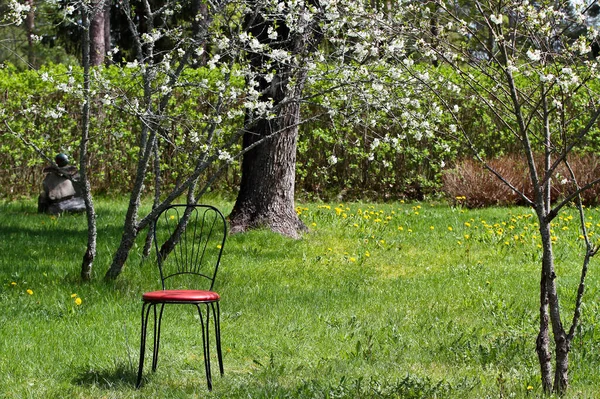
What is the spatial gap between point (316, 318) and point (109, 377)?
1743mm

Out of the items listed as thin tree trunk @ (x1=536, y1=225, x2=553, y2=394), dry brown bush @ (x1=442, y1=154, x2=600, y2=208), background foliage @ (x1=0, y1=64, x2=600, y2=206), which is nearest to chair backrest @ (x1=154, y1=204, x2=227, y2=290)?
thin tree trunk @ (x1=536, y1=225, x2=553, y2=394)

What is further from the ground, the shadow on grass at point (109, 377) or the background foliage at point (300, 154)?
the background foliage at point (300, 154)

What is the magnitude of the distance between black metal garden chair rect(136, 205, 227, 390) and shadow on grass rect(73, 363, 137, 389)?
12cm

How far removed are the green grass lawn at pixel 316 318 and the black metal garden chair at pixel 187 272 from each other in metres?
0.13

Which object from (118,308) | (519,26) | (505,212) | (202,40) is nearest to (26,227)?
(118,308)

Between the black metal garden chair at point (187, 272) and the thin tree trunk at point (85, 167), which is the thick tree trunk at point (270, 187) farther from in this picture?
the thin tree trunk at point (85, 167)

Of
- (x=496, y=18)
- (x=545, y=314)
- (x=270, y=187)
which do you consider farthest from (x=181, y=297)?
(x=270, y=187)

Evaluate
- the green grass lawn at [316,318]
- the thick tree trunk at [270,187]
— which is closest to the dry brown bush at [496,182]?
the green grass lawn at [316,318]

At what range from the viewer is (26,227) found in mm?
9305

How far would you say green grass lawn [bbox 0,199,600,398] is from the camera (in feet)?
14.8

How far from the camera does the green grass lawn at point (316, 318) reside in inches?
178

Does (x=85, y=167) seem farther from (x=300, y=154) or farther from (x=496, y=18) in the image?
(x=300, y=154)

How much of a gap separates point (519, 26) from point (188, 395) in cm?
251

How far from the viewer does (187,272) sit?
15.6 ft
